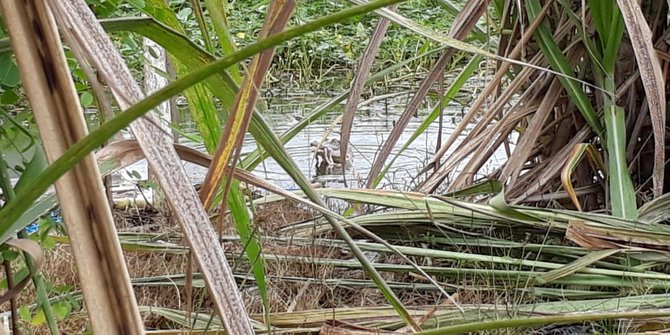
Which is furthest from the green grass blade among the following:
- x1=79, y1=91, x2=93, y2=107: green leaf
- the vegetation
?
x1=79, y1=91, x2=93, y2=107: green leaf

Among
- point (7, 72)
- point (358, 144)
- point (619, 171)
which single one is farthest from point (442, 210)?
point (358, 144)

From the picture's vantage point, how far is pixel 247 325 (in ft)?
0.64

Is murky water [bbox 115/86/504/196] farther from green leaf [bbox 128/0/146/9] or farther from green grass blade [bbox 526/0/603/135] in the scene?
green leaf [bbox 128/0/146/9]

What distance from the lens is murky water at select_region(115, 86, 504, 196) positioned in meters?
1.52

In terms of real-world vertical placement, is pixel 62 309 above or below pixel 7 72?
below

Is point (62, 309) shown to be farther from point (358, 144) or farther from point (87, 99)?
point (358, 144)

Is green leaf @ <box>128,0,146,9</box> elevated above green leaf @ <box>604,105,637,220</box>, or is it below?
above

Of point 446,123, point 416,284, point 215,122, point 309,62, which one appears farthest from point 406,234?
point 309,62

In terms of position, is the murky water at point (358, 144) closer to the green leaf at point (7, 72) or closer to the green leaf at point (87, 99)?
the green leaf at point (87, 99)

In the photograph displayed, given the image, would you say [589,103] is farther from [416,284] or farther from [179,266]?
[179,266]

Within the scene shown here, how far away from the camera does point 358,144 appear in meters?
1.85

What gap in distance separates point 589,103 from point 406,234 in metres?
0.27

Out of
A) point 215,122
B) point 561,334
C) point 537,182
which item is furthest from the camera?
point 537,182

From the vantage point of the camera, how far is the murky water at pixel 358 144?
1517 mm
